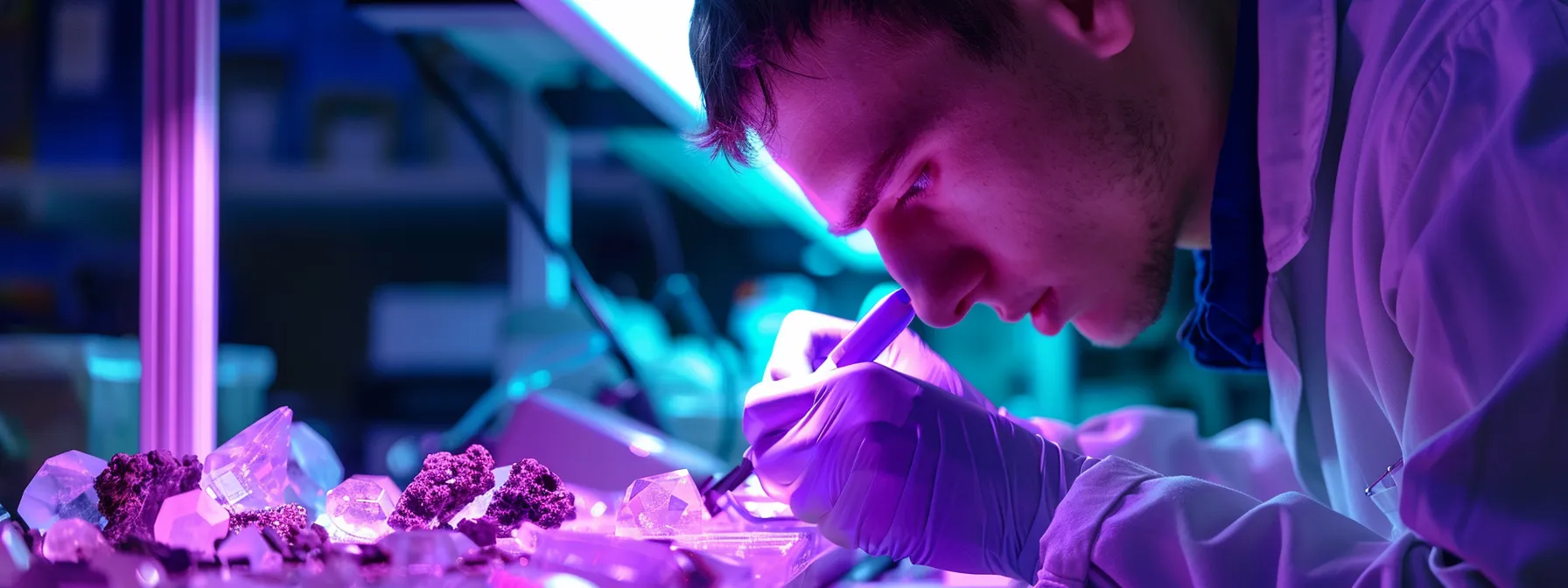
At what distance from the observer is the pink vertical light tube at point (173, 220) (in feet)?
2.68

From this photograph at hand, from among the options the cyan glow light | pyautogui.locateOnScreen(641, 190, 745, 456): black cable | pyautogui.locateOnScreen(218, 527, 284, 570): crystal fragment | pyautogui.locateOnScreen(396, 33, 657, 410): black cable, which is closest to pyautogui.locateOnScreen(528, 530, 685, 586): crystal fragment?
pyautogui.locateOnScreen(218, 527, 284, 570): crystal fragment

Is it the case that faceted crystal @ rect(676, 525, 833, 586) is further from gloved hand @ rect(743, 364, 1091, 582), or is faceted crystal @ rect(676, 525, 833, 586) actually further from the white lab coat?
the white lab coat

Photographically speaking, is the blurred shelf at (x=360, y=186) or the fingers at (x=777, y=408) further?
the blurred shelf at (x=360, y=186)

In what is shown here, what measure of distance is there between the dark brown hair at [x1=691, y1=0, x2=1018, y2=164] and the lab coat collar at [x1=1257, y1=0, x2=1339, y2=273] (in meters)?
0.24

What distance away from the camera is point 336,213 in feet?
8.04

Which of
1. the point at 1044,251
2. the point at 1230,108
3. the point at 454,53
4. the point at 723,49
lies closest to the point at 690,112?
the point at 723,49

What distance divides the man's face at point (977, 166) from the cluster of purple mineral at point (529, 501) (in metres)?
0.35

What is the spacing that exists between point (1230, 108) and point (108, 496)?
92cm

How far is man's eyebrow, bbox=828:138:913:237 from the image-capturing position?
2.52ft

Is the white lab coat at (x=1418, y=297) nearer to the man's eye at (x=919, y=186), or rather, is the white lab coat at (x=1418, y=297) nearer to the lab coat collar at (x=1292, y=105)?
the lab coat collar at (x=1292, y=105)

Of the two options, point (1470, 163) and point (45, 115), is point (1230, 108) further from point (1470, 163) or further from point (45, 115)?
point (45, 115)

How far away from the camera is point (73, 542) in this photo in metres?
0.45

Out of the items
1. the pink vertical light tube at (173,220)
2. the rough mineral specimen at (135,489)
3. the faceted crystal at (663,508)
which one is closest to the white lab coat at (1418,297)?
the faceted crystal at (663,508)

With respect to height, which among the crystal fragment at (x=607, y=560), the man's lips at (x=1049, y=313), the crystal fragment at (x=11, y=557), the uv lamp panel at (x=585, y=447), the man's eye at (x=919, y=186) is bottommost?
the uv lamp panel at (x=585, y=447)
